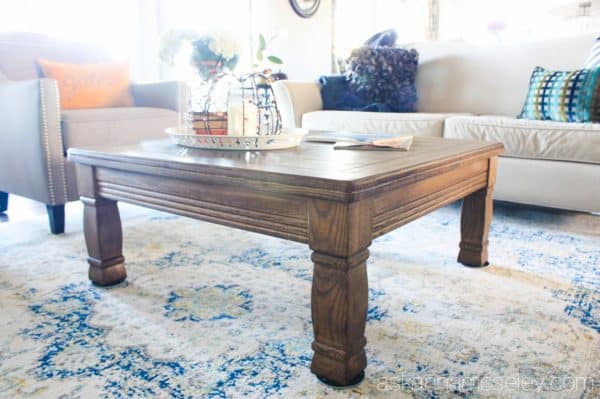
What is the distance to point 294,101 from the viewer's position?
285 cm

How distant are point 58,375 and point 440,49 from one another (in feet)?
8.92

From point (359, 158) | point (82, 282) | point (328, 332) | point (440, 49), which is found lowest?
point (82, 282)

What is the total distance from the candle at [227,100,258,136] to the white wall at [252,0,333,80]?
12.9 feet

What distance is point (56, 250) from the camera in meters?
1.78

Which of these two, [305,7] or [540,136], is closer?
[540,136]

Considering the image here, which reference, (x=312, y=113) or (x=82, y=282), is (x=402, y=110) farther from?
(x=82, y=282)

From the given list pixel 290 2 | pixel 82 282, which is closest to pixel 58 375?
pixel 82 282

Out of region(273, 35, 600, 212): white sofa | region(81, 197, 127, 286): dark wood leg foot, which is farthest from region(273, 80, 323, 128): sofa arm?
region(81, 197, 127, 286): dark wood leg foot

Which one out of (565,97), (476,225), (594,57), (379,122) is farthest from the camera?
(379,122)

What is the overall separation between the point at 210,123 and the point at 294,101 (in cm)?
144

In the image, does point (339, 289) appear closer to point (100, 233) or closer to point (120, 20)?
point (100, 233)

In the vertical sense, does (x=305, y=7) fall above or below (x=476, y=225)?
above

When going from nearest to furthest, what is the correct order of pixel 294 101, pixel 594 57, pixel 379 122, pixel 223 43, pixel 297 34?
pixel 223 43 → pixel 594 57 → pixel 379 122 → pixel 294 101 → pixel 297 34

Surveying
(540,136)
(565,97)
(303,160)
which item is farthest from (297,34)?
(303,160)
